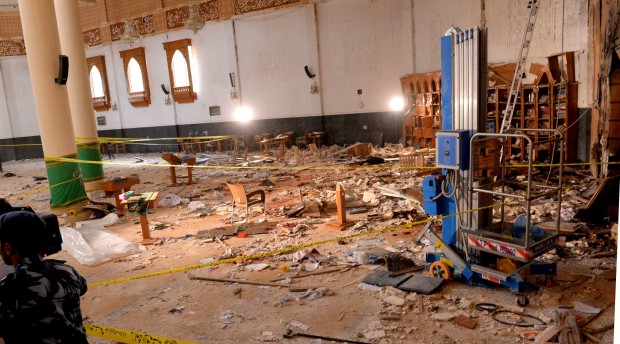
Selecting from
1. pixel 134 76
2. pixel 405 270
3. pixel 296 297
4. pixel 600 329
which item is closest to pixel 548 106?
pixel 405 270

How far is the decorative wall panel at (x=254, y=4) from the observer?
19.1 meters

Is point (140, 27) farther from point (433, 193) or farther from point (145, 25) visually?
point (433, 193)

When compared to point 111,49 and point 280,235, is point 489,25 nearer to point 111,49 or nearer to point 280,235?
point 280,235

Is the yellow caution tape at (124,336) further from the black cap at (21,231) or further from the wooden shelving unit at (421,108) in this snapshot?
the wooden shelving unit at (421,108)

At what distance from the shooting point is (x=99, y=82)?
24.9m

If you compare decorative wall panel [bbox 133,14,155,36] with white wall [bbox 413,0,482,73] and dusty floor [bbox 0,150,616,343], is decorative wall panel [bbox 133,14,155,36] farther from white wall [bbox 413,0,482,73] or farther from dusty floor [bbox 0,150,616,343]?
dusty floor [bbox 0,150,616,343]

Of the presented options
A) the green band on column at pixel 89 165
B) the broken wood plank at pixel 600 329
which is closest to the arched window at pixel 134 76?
the green band on column at pixel 89 165

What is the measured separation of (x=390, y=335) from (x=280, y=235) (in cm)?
366

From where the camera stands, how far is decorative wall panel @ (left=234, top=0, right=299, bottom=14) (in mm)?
19130

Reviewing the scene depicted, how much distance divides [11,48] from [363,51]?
63.7 feet

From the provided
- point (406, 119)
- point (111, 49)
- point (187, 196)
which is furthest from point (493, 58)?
point (111, 49)

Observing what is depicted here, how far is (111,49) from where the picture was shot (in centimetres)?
2388

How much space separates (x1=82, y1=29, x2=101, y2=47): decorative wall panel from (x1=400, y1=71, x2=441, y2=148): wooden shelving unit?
16.8 metres

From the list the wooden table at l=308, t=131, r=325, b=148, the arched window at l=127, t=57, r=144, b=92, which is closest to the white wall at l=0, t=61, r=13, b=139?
the arched window at l=127, t=57, r=144, b=92
